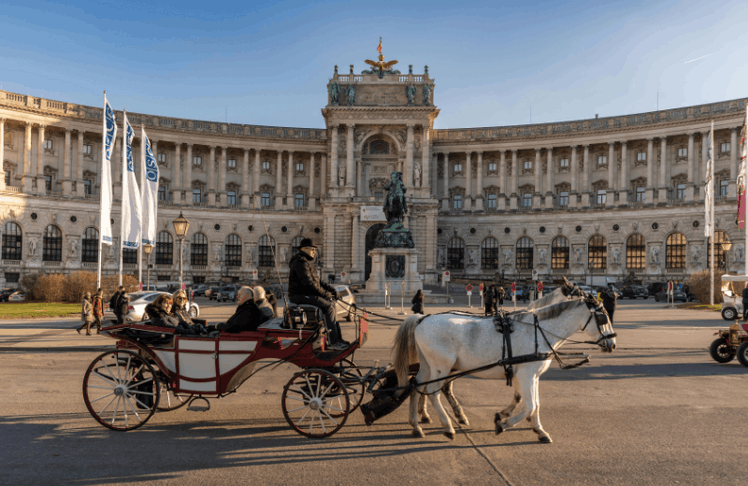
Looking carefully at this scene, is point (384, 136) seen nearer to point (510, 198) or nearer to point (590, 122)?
point (510, 198)

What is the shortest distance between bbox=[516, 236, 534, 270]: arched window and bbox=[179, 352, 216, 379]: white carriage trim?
6880cm

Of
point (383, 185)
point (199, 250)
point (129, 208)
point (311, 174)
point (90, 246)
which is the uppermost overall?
point (311, 174)

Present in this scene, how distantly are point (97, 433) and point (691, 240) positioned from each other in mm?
69631

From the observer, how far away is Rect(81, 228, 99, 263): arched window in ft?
217

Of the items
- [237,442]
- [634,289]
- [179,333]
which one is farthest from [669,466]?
[634,289]

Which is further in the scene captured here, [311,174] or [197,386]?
[311,174]

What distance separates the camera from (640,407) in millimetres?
9945

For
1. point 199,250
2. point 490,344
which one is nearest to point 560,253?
point 199,250

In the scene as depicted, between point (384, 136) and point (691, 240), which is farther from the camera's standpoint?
point (384, 136)

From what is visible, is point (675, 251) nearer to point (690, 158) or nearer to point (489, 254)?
point (690, 158)

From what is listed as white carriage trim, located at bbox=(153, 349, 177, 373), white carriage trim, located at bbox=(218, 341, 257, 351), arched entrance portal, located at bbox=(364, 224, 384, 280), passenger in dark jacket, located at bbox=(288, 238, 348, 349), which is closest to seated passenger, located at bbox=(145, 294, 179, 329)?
white carriage trim, located at bbox=(153, 349, 177, 373)

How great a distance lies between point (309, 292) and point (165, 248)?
6684cm

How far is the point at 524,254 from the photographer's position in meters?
73.5

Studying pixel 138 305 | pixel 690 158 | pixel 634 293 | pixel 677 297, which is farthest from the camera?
pixel 690 158
